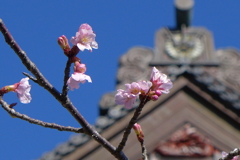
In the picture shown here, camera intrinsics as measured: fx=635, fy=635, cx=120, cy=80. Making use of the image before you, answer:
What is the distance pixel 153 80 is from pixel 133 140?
4.86 metres

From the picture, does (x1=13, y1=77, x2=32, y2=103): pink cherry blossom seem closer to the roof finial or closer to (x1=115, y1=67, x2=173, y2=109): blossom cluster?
(x1=115, y1=67, x2=173, y2=109): blossom cluster

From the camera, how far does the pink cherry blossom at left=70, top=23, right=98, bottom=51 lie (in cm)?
261

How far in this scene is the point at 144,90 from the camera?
8.58 feet

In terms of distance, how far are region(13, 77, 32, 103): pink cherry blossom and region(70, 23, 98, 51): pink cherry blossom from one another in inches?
13.2

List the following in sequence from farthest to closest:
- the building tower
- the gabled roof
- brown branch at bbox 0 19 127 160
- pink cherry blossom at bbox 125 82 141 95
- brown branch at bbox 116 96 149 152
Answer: the gabled roof < the building tower < pink cherry blossom at bbox 125 82 141 95 < brown branch at bbox 116 96 149 152 < brown branch at bbox 0 19 127 160

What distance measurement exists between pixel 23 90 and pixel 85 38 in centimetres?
38

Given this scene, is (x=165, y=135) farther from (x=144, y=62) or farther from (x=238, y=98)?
(x=144, y=62)

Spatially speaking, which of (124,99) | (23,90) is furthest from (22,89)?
(124,99)

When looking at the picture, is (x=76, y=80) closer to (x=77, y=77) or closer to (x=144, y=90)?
(x=77, y=77)

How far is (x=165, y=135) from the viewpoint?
755 cm

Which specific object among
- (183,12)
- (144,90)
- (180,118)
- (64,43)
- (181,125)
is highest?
(183,12)

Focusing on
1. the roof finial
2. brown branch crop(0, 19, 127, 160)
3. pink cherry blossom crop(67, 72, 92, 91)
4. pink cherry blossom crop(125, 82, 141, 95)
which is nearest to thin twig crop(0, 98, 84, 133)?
brown branch crop(0, 19, 127, 160)

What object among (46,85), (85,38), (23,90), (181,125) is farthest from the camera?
(181,125)

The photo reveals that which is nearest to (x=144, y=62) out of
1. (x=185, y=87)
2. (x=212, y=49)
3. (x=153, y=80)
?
(x=212, y=49)
